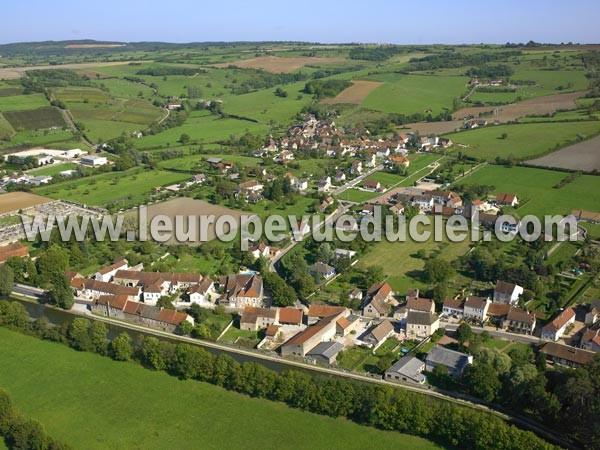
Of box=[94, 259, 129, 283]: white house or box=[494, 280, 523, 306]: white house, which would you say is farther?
box=[94, 259, 129, 283]: white house

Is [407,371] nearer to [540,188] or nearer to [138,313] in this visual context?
[138,313]

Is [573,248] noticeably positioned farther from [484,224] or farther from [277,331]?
[277,331]

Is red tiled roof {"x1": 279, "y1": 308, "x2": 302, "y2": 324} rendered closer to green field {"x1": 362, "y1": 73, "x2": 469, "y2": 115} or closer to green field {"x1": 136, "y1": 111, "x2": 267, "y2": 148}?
green field {"x1": 136, "y1": 111, "x2": 267, "y2": 148}

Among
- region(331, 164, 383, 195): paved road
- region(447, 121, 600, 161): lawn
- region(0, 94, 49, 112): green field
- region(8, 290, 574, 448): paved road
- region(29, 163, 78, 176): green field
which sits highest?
region(0, 94, 49, 112): green field

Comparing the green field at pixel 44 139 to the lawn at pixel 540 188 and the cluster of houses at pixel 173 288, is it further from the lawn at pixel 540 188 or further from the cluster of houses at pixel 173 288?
the lawn at pixel 540 188

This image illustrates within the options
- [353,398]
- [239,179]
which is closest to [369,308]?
[353,398]

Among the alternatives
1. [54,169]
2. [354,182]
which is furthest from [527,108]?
[54,169]

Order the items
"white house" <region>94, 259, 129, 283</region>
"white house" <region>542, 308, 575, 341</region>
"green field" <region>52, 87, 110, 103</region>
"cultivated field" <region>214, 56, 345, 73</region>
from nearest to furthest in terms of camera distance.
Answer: "white house" <region>542, 308, 575, 341</region>
"white house" <region>94, 259, 129, 283</region>
"green field" <region>52, 87, 110, 103</region>
"cultivated field" <region>214, 56, 345, 73</region>

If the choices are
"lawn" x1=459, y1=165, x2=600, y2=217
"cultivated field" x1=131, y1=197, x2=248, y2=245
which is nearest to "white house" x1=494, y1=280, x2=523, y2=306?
"lawn" x1=459, y1=165, x2=600, y2=217
